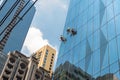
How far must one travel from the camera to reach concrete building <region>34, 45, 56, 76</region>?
14912 cm

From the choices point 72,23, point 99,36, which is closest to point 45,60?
point 72,23

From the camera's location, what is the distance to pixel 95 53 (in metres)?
28.2

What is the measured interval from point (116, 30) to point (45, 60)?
126 meters

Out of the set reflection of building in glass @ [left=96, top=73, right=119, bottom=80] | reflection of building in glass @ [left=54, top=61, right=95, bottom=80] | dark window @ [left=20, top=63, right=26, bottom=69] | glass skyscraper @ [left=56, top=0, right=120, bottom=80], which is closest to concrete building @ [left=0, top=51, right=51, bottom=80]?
dark window @ [left=20, top=63, right=26, bottom=69]

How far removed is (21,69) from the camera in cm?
9794

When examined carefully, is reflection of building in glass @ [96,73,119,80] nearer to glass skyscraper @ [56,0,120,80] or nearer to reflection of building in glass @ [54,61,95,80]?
glass skyscraper @ [56,0,120,80]

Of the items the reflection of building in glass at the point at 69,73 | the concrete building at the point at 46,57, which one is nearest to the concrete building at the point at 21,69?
the concrete building at the point at 46,57

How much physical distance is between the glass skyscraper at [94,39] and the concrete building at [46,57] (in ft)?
360

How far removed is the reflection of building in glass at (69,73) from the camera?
29.0 metres

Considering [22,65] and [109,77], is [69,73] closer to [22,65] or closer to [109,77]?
[109,77]

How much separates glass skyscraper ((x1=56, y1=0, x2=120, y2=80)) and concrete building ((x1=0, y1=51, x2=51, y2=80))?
185ft

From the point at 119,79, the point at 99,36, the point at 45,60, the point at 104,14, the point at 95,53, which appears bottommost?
the point at 119,79

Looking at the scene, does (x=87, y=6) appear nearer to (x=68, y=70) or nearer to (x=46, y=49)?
(x=68, y=70)

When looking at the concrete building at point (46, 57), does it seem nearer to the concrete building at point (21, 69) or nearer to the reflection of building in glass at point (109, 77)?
the concrete building at point (21, 69)
